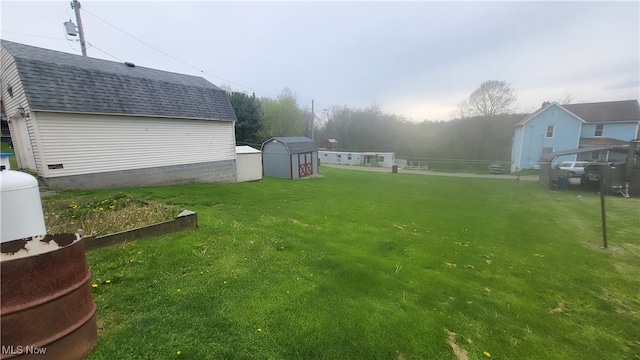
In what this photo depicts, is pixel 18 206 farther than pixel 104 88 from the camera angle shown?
No

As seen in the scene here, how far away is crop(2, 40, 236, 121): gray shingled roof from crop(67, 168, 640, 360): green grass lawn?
629 centimetres

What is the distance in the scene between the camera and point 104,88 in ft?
33.9

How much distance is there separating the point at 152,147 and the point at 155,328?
10.8 m

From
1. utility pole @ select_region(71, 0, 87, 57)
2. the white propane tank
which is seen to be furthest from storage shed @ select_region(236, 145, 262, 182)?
the white propane tank

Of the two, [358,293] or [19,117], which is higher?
[19,117]

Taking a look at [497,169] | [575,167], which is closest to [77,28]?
[575,167]

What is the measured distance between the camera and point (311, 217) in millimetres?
8648

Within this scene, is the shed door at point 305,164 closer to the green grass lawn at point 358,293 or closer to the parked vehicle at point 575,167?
the green grass lawn at point 358,293

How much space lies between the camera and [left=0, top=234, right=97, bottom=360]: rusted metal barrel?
6.25ft

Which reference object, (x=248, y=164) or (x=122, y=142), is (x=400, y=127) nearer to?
(x=248, y=164)

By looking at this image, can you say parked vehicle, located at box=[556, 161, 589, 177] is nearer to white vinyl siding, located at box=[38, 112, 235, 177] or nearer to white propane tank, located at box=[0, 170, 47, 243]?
white vinyl siding, located at box=[38, 112, 235, 177]

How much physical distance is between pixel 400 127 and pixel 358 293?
158 ft
